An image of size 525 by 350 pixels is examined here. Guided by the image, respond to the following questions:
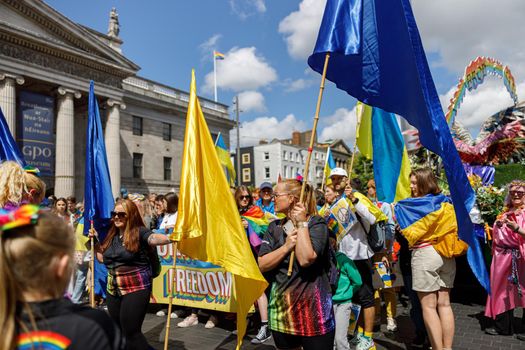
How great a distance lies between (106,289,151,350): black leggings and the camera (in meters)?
3.90

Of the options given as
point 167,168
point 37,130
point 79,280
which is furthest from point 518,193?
point 167,168

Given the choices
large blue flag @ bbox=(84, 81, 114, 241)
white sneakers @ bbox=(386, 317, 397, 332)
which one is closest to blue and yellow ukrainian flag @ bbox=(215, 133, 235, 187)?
large blue flag @ bbox=(84, 81, 114, 241)

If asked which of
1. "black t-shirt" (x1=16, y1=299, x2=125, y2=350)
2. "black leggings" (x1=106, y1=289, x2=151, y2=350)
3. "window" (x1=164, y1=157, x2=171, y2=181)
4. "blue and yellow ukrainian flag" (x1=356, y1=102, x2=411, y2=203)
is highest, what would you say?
"window" (x1=164, y1=157, x2=171, y2=181)

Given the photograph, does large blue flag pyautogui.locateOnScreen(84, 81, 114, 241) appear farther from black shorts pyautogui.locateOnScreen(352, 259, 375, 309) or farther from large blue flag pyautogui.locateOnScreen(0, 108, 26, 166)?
black shorts pyautogui.locateOnScreen(352, 259, 375, 309)

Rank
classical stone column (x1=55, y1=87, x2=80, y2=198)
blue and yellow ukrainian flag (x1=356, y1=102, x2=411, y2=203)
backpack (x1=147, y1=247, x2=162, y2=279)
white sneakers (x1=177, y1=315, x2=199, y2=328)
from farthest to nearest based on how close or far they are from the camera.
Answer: classical stone column (x1=55, y1=87, x2=80, y2=198) < white sneakers (x1=177, y1=315, x2=199, y2=328) < blue and yellow ukrainian flag (x1=356, y1=102, x2=411, y2=203) < backpack (x1=147, y1=247, x2=162, y2=279)

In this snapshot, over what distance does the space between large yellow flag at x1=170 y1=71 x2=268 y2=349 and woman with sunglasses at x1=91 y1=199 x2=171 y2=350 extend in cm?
53

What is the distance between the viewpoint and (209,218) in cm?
376

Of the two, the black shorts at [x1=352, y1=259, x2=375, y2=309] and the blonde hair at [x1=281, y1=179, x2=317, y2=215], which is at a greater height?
the blonde hair at [x1=281, y1=179, x2=317, y2=215]

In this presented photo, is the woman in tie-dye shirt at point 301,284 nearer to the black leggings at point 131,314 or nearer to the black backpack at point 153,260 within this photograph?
the black leggings at point 131,314

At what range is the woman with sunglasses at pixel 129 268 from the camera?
3980mm

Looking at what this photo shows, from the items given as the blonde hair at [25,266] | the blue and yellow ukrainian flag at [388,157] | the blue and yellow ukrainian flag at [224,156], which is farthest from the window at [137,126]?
the blonde hair at [25,266]

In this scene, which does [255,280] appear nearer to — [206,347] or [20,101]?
[206,347]

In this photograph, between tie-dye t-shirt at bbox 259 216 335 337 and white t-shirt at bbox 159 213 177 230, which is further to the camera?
white t-shirt at bbox 159 213 177 230

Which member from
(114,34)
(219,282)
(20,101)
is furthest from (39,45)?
(219,282)
